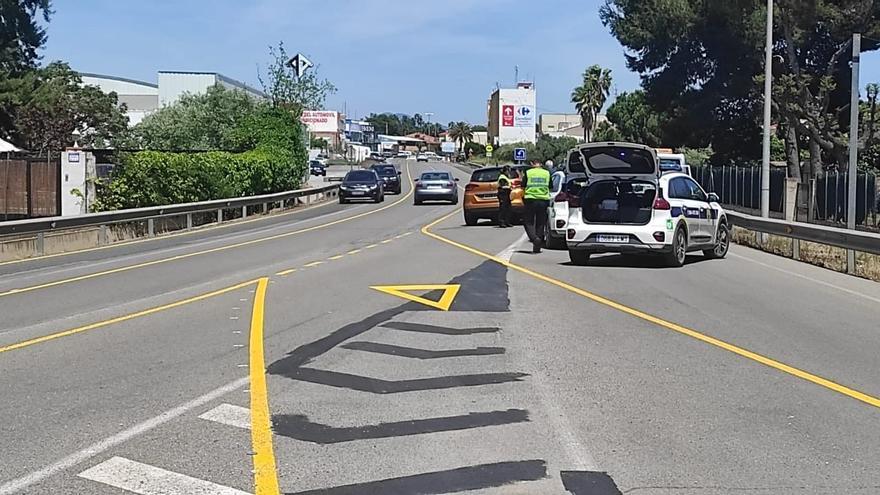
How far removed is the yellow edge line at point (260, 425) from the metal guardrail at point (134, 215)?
12.6 metres

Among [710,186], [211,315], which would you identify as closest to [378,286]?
[211,315]

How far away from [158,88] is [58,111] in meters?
35.9

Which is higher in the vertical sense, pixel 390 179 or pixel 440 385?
pixel 390 179

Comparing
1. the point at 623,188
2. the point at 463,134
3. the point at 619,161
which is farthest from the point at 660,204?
the point at 463,134

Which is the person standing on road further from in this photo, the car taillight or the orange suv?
the car taillight

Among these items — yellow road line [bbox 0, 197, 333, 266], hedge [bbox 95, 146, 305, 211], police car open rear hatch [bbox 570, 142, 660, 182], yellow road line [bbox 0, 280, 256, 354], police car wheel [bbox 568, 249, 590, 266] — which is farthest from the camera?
hedge [bbox 95, 146, 305, 211]

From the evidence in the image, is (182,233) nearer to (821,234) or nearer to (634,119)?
(821,234)

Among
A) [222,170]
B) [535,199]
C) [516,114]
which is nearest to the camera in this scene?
[535,199]

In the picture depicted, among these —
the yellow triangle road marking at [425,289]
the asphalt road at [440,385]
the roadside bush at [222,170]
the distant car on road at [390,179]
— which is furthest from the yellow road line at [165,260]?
the distant car on road at [390,179]

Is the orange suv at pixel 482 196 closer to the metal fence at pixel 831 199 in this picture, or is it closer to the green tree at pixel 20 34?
the metal fence at pixel 831 199

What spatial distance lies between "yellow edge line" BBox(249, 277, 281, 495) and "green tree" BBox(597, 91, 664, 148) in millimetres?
65294

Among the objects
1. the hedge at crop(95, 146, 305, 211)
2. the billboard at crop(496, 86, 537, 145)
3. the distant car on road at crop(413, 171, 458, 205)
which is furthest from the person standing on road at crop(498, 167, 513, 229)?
the billboard at crop(496, 86, 537, 145)

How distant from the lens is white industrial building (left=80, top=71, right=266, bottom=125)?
82.8 m

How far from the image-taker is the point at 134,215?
2628 centimetres
